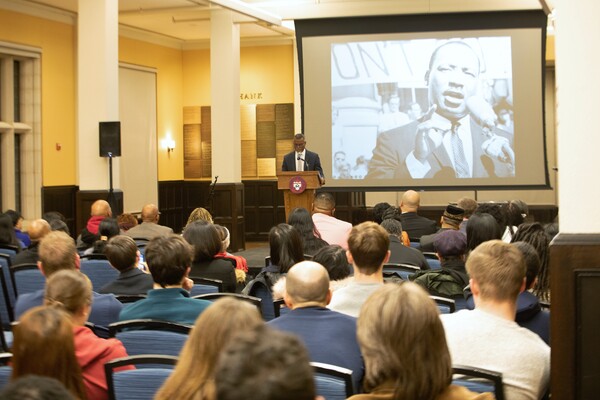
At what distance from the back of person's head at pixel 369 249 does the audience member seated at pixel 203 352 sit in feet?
6.85

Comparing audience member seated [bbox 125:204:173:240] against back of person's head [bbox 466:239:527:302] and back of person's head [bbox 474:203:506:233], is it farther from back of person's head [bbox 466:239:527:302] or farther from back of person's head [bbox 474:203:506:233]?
back of person's head [bbox 466:239:527:302]

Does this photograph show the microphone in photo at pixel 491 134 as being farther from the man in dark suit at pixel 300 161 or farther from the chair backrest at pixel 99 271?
the chair backrest at pixel 99 271

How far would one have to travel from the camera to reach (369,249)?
13.7 ft

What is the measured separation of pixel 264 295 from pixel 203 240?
26.9 inches

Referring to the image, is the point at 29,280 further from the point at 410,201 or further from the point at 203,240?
the point at 410,201

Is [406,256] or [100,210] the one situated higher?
[100,210]

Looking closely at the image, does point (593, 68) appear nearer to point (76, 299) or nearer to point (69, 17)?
point (76, 299)

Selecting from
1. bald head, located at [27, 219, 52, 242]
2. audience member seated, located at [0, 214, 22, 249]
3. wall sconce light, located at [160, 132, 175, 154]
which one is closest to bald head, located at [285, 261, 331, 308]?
bald head, located at [27, 219, 52, 242]

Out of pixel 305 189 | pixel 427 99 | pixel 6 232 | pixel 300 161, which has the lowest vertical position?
pixel 6 232

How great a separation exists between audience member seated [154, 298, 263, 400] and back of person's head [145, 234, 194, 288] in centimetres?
193

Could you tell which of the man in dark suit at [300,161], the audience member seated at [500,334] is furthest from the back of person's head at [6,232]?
the audience member seated at [500,334]

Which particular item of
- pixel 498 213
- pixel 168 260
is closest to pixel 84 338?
pixel 168 260

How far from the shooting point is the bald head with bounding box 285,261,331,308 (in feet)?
10.7

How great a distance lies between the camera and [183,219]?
17.4 meters
